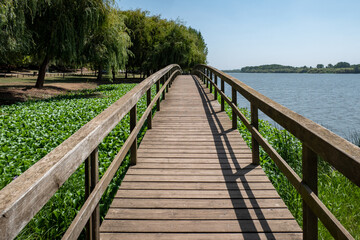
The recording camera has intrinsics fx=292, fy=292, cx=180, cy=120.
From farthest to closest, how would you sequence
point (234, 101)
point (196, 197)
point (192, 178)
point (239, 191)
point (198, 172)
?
point (234, 101) < point (198, 172) < point (192, 178) < point (239, 191) < point (196, 197)

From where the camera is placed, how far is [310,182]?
82.1 inches

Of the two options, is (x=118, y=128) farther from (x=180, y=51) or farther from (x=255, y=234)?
(x=180, y=51)

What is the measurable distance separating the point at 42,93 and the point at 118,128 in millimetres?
11314

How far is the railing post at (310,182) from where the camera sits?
6.78 feet

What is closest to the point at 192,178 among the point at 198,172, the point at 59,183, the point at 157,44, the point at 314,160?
the point at 198,172

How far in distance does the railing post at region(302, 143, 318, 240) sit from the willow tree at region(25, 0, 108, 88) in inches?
568

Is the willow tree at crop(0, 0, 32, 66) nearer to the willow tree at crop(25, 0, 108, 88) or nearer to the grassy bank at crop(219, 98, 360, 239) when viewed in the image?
the willow tree at crop(25, 0, 108, 88)

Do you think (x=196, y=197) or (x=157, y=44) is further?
(x=157, y=44)

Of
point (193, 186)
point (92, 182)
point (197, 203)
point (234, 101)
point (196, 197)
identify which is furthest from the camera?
point (234, 101)

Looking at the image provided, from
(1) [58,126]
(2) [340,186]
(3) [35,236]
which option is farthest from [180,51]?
(3) [35,236]

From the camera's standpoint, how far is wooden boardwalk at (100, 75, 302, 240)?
2564 mm

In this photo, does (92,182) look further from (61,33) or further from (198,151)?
(61,33)

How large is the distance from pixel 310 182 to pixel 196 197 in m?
1.37

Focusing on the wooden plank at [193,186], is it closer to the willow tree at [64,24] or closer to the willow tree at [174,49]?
the willow tree at [64,24]
